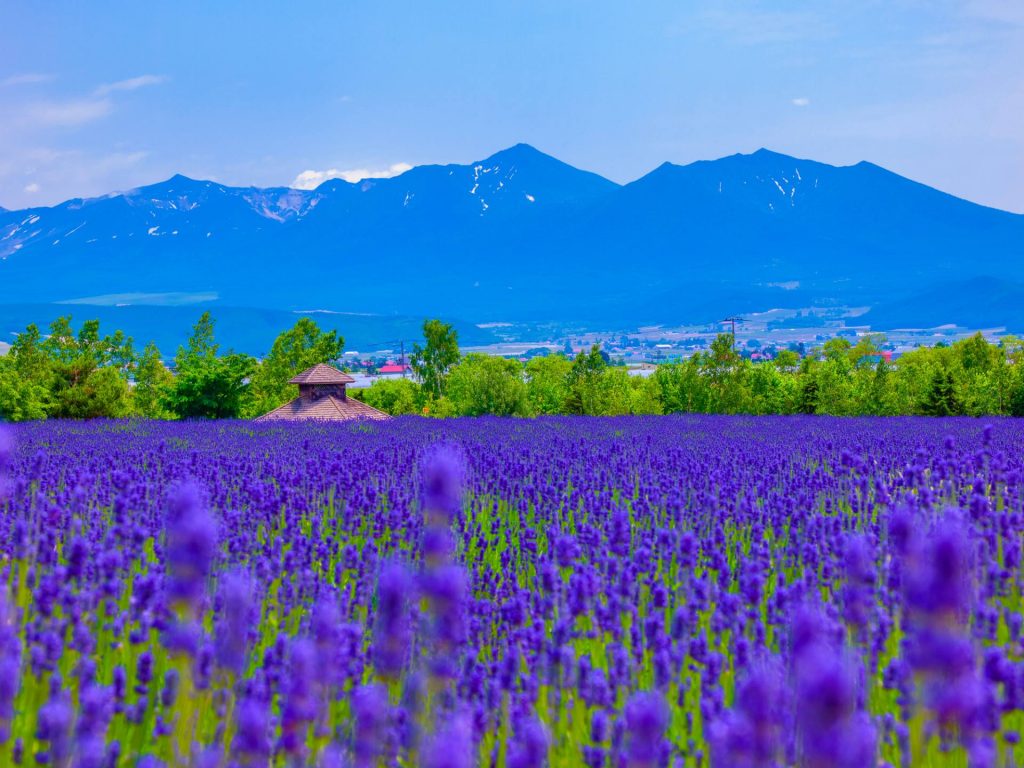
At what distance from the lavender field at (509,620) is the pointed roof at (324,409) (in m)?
14.1

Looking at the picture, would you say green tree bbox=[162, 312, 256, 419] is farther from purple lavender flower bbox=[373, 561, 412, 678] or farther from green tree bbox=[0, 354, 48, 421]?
purple lavender flower bbox=[373, 561, 412, 678]

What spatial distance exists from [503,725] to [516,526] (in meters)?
4.36

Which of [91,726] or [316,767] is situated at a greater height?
[91,726]

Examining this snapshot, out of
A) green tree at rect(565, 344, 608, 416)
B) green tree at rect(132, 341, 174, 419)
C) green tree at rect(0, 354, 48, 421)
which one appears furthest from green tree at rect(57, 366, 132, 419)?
green tree at rect(565, 344, 608, 416)

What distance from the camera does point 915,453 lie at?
1027 centimetres

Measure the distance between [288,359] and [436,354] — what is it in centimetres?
897

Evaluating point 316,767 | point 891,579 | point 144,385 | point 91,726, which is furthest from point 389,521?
point 144,385

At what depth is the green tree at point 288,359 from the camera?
36219mm

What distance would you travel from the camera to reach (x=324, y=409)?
24.5 meters

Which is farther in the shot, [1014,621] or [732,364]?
[732,364]

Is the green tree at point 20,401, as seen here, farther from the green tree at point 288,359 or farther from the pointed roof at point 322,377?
the green tree at point 288,359

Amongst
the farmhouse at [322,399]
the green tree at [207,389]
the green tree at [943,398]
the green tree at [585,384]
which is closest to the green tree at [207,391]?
the green tree at [207,389]

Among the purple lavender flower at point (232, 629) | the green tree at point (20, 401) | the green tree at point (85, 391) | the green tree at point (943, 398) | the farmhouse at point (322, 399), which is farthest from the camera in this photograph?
the green tree at point (943, 398)

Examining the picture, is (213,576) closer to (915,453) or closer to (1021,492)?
(1021,492)
